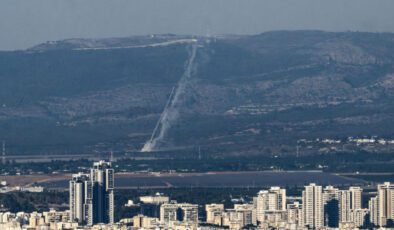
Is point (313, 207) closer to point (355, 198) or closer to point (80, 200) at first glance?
point (355, 198)

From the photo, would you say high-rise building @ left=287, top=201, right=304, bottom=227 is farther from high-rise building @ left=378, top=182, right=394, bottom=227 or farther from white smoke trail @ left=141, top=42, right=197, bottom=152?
white smoke trail @ left=141, top=42, right=197, bottom=152

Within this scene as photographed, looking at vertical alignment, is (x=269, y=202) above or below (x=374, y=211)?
above

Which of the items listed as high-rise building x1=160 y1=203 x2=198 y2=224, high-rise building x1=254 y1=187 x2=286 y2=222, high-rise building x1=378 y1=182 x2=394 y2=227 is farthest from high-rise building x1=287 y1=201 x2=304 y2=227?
high-rise building x1=160 y1=203 x2=198 y2=224

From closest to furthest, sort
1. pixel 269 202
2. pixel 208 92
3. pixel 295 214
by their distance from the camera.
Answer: pixel 295 214 → pixel 269 202 → pixel 208 92

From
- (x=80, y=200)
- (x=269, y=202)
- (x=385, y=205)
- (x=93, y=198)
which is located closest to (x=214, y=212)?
(x=269, y=202)

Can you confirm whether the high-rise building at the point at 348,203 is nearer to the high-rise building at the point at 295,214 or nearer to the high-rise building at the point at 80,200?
the high-rise building at the point at 295,214
